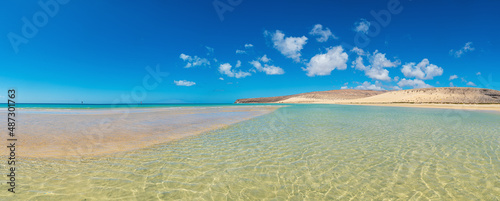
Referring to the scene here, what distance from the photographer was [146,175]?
4.12 meters

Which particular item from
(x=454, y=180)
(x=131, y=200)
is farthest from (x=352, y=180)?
(x=131, y=200)

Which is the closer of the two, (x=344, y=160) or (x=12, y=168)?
(x=12, y=168)

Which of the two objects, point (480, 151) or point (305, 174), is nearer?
point (305, 174)

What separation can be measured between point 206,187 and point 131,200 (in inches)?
44.7

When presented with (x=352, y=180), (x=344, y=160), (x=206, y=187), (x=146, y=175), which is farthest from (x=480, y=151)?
(x=146, y=175)

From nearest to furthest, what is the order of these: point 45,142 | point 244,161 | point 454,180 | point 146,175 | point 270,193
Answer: point 270,193 → point 454,180 → point 146,175 → point 244,161 → point 45,142

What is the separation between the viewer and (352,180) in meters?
3.86

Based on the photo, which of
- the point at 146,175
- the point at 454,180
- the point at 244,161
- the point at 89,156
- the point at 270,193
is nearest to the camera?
the point at 270,193

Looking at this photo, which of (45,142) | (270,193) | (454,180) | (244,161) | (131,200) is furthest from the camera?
(45,142)

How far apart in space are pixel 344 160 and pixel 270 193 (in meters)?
2.57

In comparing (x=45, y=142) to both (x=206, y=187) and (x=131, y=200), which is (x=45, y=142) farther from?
(x=206, y=187)

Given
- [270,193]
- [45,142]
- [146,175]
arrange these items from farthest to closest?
[45,142] < [146,175] < [270,193]

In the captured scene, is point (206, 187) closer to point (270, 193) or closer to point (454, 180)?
point (270, 193)

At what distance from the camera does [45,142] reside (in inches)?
282
